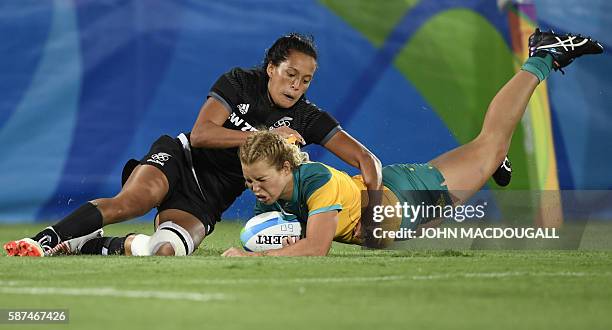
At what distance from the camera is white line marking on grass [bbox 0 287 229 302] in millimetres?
4266

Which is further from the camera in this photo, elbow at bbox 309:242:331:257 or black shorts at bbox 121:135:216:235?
black shorts at bbox 121:135:216:235

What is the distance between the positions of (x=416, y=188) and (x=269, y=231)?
1086 mm

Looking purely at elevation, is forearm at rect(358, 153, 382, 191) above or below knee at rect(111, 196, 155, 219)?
above

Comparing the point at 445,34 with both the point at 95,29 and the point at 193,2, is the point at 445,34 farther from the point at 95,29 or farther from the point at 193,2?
the point at 95,29

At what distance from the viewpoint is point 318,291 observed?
4473mm

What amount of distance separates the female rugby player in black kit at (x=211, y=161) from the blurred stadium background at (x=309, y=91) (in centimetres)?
249

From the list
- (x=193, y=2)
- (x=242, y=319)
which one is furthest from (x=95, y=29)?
(x=242, y=319)

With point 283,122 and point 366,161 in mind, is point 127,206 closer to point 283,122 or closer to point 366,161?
point 283,122

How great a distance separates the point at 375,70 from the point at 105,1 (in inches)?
90.5

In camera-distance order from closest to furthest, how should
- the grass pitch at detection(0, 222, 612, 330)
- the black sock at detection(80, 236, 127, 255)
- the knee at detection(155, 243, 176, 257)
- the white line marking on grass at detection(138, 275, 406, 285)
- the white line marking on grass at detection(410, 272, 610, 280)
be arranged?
the grass pitch at detection(0, 222, 612, 330), the white line marking on grass at detection(138, 275, 406, 285), the white line marking on grass at detection(410, 272, 610, 280), the knee at detection(155, 243, 176, 257), the black sock at detection(80, 236, 127, 255)

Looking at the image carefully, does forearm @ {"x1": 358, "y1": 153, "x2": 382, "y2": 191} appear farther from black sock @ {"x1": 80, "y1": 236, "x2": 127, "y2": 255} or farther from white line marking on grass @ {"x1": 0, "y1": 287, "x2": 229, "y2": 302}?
white line marking on grass @ {"x1": 0, "y1": 287, "x2": 229, "y2": 302}

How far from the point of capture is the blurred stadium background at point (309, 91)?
9.38 metres

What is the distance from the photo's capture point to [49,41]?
945 centimetres

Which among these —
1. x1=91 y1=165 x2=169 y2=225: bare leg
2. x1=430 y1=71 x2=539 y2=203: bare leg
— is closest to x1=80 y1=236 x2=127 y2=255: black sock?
x1=91 y1=165 x2=169 y2=225: bare leg
